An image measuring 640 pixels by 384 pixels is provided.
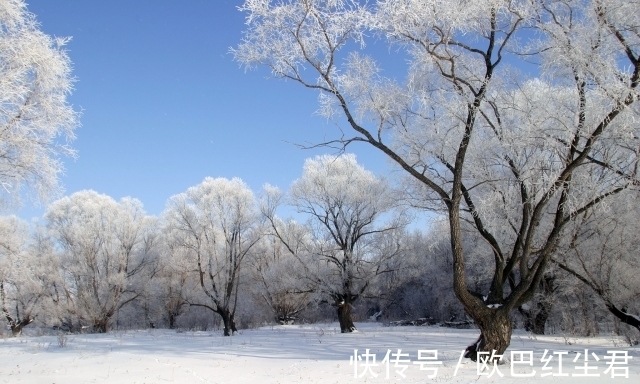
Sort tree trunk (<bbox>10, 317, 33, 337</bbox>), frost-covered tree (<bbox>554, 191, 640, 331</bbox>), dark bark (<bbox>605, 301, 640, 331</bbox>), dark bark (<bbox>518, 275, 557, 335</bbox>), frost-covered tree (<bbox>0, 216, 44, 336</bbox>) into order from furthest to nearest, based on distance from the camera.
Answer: tree trunk (<bbox>10, 317, 33, 337</bbox>) < frost-covered tree (<bbox>0, 216, 44, 336</bbox>) < dark bark (<bbox>518, 275, 557, 335</bbox>) < frost-covered tree (<bbox>554, 191, 640, 331</bbox>) < dark bark (<bbox>605, 301, 640, 331</bbox>)

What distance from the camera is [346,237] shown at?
22.9 meters

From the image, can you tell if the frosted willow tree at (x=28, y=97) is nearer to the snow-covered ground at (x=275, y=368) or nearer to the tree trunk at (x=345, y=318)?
the snow-covered ground at (x=275, y=368)

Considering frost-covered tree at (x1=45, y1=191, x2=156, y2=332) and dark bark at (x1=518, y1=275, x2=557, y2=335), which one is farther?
frost-covered tree at (x1=45, y1=191, x2=156, y2=332)

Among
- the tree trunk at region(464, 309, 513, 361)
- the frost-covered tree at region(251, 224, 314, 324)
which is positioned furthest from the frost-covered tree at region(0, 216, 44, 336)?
the tree trunk at region(464, 309, 513, 361)

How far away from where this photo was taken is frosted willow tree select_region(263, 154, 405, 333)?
2236cm

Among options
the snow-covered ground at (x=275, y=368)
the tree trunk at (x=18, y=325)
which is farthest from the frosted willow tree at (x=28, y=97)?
the tree trunk at (x=18, y=325)

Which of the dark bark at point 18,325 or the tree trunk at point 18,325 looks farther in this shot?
the dark bark at point 18,325

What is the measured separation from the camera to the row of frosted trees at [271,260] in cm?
1639

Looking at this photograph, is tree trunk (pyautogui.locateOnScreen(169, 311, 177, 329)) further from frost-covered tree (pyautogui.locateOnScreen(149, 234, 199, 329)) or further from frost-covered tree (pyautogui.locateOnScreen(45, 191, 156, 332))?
frost-covered tree (pyautogui.locateOnScreen(45, 191, 156, 332))

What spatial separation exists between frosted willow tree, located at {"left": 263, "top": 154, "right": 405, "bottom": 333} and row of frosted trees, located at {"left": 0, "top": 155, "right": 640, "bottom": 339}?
72 millimetres

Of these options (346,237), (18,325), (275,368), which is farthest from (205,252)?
(275,368)

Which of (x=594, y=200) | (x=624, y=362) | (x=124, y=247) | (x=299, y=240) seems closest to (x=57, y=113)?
(x=594, y=200)

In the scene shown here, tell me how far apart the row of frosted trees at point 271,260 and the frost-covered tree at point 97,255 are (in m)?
0.09

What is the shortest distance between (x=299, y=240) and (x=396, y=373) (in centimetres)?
1674
